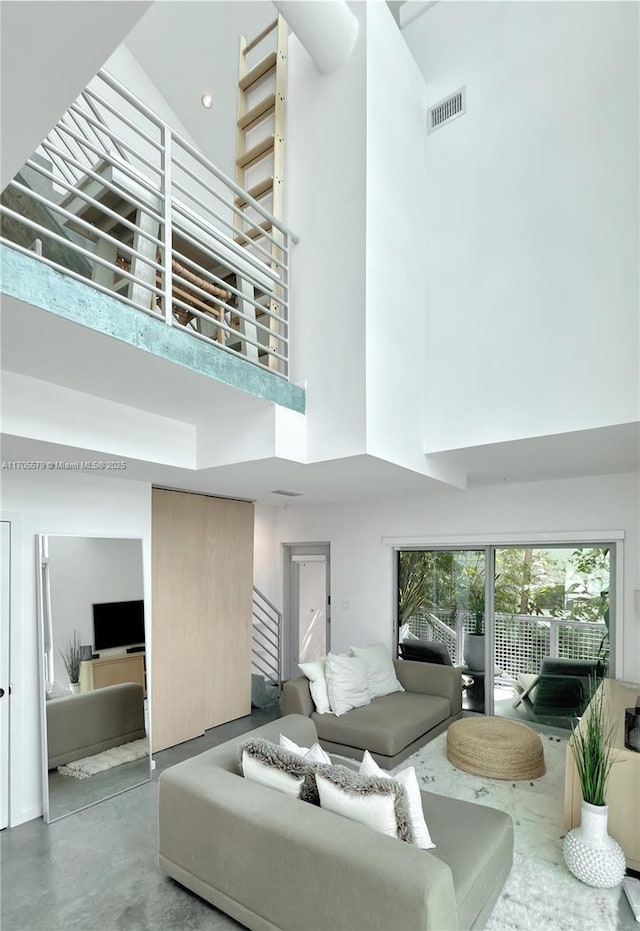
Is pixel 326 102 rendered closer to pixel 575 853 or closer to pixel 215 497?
pixel 215 497

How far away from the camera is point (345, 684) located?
15.3 feet

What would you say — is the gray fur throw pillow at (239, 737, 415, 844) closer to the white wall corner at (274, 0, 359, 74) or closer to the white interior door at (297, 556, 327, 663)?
the white interior door at (297, 556, 327, 663)

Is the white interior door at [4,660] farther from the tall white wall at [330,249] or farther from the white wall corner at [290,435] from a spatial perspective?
the tall white wall at [330,249]

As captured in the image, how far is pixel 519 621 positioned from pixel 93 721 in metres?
3.66

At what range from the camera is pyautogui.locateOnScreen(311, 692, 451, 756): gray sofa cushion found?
4.12 metres

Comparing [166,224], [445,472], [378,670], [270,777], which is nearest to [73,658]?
[270,777]

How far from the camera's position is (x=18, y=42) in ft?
2.69

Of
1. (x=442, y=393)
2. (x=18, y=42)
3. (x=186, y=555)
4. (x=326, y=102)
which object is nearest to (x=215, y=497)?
(x=186, y=555)

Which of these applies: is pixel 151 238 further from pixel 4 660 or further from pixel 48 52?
pixel 4 660

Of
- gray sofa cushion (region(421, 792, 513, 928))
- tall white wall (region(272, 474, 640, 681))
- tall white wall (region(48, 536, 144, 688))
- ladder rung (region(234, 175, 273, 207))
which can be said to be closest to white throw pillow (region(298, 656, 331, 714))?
tall white wall (region(272, 474, 640, 681))

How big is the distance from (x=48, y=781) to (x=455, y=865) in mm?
2635

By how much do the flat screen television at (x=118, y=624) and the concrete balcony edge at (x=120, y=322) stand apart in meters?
2.07

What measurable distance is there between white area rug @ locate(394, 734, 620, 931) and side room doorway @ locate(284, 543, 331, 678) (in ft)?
7.32

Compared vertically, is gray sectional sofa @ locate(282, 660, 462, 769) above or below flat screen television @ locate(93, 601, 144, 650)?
below
